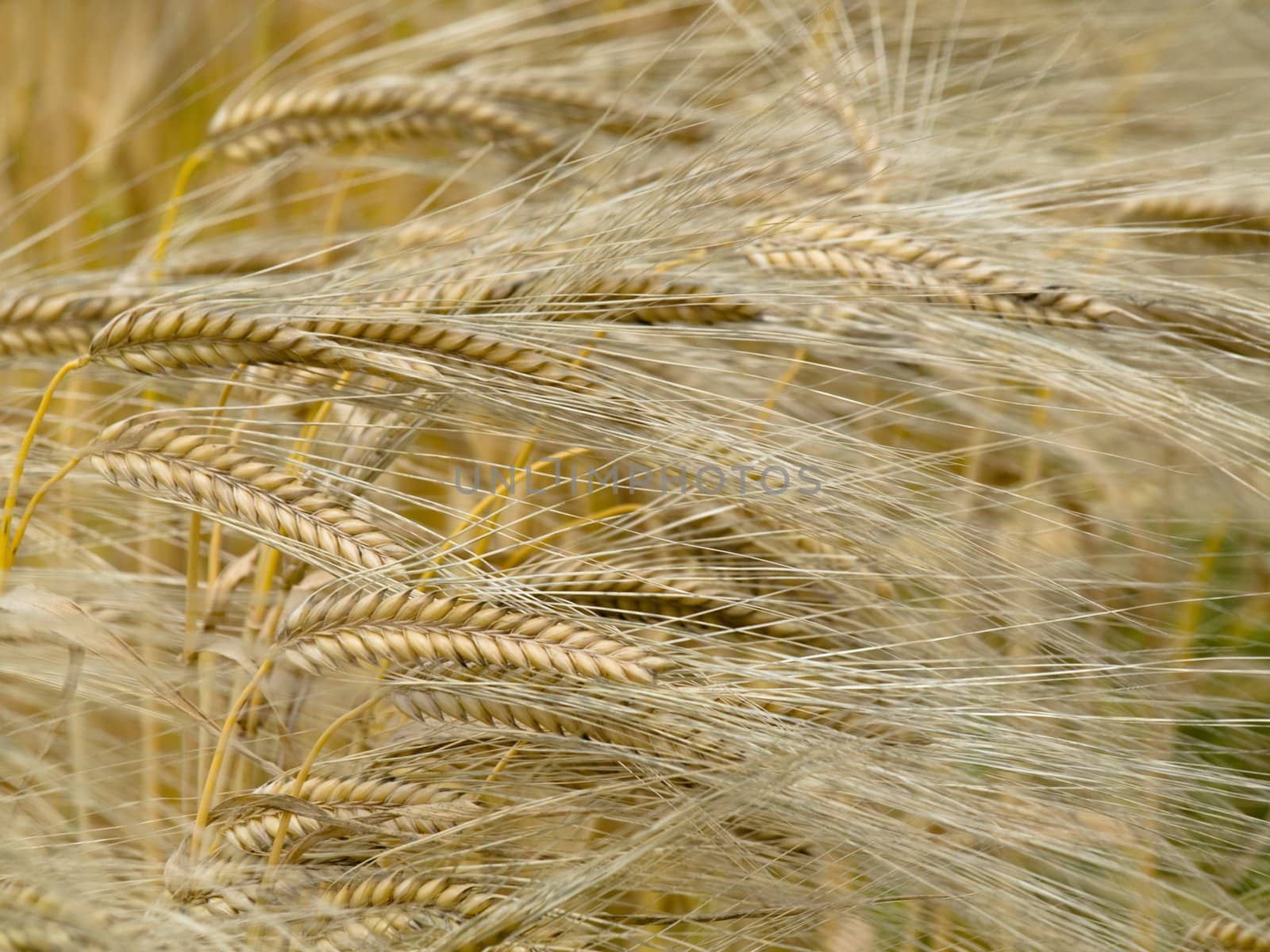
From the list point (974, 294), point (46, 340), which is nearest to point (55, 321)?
point (46, 340)

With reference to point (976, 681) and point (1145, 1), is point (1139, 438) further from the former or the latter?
point (1145, 1)

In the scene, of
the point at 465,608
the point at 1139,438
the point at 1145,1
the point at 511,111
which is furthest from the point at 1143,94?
the point at 465,608

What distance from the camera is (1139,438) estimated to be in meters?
0.76

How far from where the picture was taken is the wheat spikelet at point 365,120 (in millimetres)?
828

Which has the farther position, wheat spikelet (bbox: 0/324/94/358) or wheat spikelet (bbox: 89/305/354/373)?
wheat spikelet (bbox: 0/324/94/358)

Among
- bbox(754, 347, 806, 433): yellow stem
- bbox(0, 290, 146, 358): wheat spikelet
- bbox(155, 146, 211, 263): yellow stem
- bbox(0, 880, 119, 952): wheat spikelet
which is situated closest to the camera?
bbox(0, 880, 119, 952): wheat spikelet

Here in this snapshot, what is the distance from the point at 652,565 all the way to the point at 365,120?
50cm

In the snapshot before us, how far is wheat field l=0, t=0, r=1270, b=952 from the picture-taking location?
1.64ft

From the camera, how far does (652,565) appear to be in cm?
68

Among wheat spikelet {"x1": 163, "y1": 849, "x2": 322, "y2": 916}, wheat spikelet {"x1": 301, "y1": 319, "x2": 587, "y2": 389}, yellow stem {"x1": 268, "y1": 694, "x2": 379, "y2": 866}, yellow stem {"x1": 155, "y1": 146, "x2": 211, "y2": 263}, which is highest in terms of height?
yellow stem {"x1": 155, "y1": 146, "x2": 211, "y2": 263}

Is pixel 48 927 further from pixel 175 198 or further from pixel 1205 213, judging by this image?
pixel 1205 213

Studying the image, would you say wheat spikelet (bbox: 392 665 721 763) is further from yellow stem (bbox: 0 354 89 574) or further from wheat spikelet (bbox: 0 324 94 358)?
wheat spikelet (bbox: 0 324 94 358)

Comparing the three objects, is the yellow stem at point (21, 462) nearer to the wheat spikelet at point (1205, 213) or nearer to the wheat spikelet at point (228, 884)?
the wheat spikelet at point (228, 884)

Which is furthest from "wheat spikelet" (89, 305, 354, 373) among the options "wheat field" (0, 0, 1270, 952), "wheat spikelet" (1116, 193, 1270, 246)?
"wheat spikelet" (1116, 193, 1270, 246)
